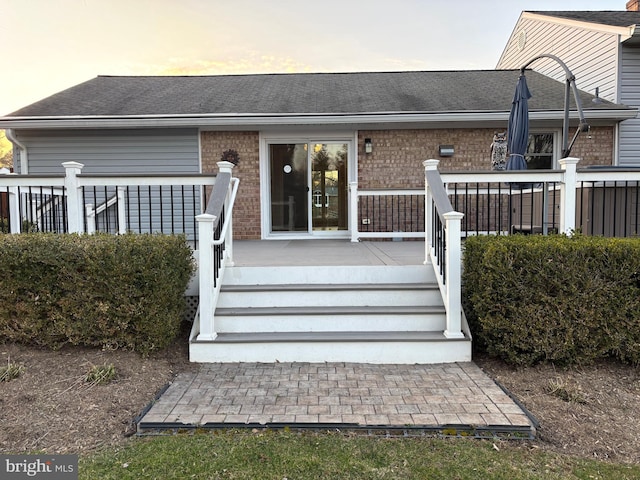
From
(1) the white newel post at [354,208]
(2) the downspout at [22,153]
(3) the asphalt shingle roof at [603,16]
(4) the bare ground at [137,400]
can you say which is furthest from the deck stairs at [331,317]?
(3) the asphalt shingle roof at [603,16]

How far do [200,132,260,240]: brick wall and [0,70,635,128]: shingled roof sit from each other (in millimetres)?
515

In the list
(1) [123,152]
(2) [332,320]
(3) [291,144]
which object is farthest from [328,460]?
(1) [123,152]

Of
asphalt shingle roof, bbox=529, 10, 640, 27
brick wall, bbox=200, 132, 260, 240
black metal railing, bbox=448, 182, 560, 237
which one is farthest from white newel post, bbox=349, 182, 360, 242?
asphalt shingle roof, bbox=529, 10, 640, 27

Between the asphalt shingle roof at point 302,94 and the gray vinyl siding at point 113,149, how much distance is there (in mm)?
426

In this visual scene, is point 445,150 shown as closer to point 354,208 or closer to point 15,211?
point 354,208

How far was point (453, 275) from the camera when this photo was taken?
11.6 ft

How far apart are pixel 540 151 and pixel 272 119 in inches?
221

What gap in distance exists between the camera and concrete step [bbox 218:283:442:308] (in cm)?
390

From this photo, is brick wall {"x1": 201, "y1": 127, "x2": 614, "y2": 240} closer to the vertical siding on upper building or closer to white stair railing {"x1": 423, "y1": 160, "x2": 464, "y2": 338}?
the vertical siding on upper building

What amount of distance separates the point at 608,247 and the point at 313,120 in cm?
540

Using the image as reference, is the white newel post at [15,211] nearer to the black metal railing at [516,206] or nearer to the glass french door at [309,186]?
the glass french door at [309,186]

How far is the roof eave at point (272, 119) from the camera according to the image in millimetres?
7453

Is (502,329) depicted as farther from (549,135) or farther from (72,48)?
(72,48)

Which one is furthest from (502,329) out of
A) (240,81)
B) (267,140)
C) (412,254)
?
(240,81)
